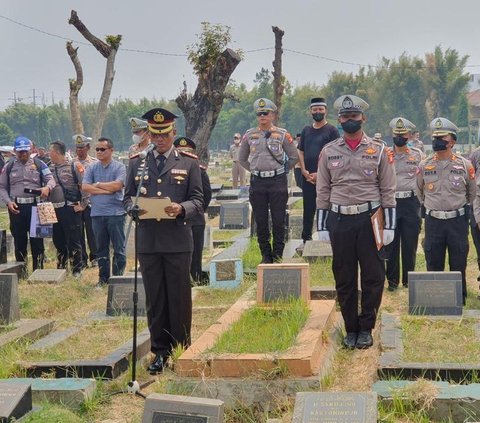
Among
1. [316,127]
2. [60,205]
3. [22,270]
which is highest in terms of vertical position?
[316,127]

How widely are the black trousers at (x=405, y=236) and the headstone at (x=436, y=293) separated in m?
1.88

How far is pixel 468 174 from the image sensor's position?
9.65 meters

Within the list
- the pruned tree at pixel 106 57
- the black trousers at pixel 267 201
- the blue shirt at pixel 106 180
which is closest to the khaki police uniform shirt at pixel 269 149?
the black trousers at pixel 267 201

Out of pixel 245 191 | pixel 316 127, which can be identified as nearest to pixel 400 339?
pixel 316 127

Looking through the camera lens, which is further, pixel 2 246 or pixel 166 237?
pixel 2 246

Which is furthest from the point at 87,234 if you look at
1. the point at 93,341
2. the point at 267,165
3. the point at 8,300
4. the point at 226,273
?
the point at 93,341

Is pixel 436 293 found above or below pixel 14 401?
above

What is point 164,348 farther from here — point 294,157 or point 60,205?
point 60,205

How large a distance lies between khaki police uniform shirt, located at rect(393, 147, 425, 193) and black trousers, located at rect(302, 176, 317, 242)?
67.4 inches

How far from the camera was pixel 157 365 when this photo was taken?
24.5ft

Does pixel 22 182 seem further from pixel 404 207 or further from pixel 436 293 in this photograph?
pixel 436 293

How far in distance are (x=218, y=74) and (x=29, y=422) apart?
1551 centimetres

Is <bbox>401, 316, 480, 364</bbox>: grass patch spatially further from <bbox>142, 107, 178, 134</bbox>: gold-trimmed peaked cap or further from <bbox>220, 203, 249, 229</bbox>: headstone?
<bbox>220, 203, 249, 229</bbox>: headstone

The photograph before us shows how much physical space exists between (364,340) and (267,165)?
3.61 metres
